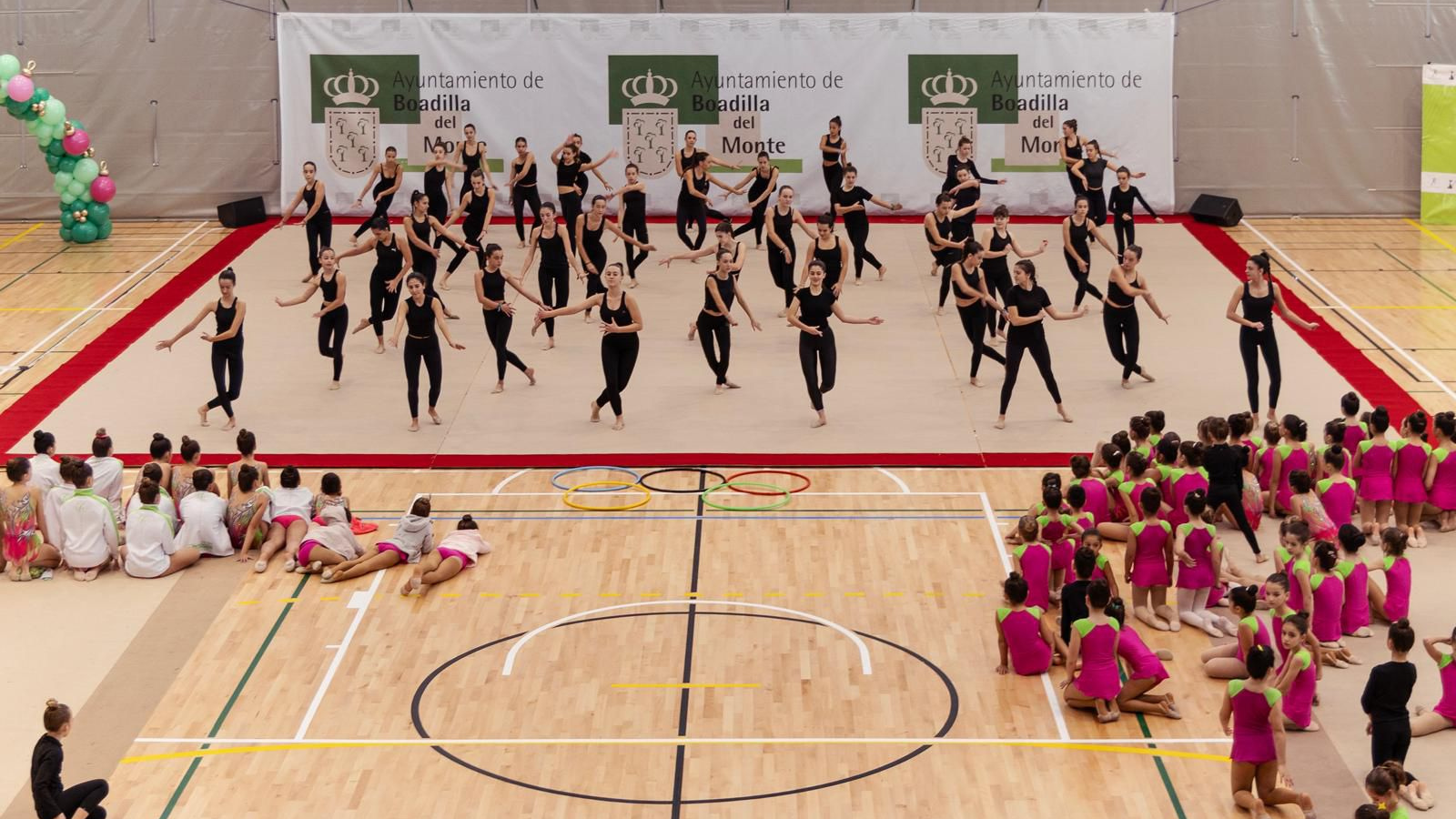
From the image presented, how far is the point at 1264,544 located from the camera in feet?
41.7

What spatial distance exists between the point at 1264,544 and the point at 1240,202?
1253 centimetres

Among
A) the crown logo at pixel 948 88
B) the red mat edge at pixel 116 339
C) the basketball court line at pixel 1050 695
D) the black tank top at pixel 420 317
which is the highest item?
the crown logo at pixel 948 88

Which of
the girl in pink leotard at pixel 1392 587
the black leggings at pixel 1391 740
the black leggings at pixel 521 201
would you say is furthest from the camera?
the black leggings at pixel 521 201

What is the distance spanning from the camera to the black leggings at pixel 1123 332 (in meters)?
16.0

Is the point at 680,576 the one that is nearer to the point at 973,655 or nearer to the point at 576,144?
the point at 973,655

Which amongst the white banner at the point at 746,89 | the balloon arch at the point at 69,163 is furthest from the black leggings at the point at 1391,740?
the balloon arch at the point at 69,163

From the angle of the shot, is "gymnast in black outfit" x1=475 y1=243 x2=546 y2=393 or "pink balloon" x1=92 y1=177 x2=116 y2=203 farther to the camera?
"pink balloon" x1=92 y1=177 x2=116 y2=203

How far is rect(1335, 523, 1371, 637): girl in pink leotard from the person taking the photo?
10.7 metres

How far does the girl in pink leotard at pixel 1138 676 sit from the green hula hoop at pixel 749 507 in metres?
4.16

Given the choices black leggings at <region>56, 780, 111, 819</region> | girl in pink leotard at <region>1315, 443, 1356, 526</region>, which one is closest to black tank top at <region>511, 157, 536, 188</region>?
girl in pink leotard at <region>1315, 443, 1356, 526</region>

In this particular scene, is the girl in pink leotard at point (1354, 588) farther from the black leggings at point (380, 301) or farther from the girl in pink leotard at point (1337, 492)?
the black leggings at point (380, 301)

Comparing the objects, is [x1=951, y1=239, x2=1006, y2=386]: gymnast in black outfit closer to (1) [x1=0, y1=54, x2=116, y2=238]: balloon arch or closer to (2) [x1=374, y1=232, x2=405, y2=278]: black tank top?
(2) [x1=374, y1=232, x2=405, y2=278]: black tank top

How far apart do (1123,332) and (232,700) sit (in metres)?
9.60

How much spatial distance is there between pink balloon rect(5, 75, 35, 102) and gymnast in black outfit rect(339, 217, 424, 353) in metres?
7.19
